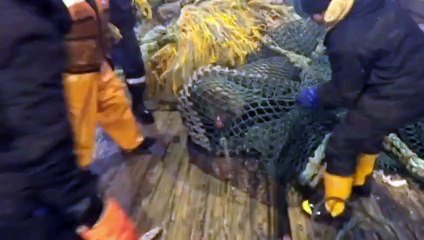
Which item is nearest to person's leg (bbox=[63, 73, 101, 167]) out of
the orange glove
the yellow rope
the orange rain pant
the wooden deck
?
the orange rain pant

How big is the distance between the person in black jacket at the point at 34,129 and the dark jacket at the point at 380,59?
90cm

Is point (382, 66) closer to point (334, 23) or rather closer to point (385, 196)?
point (334, 23)

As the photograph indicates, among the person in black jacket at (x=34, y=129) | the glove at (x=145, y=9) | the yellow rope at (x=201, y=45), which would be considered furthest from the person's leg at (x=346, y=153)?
the glove at (x=145, y=9)

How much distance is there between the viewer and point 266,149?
2.30 m

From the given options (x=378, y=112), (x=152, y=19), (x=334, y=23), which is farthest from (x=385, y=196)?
(x=152, y=19)

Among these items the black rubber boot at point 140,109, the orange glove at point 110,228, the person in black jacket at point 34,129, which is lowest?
the black rubber boot at point 140,109

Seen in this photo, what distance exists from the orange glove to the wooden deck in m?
0.54

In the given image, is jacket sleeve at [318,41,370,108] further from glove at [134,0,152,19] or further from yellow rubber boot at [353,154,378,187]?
glove at [134,0,152,19]

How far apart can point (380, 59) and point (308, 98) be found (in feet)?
1.14

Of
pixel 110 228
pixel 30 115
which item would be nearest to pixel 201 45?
pixel 110 228

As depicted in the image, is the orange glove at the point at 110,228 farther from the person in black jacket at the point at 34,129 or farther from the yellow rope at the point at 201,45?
the yellow rope at the point at 201,45

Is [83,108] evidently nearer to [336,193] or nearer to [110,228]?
[110,228]

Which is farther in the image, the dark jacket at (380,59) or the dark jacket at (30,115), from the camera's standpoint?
the dark jacket at (380,59)

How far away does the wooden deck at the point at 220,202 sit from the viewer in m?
2.02
